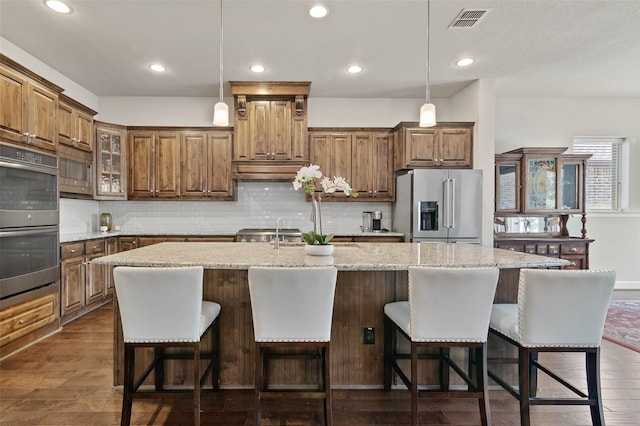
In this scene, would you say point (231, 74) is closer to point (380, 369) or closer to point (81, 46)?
point (81, 46)

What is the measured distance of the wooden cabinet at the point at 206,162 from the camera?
189 inches

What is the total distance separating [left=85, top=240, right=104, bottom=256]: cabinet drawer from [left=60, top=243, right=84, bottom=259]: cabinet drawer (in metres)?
0.09

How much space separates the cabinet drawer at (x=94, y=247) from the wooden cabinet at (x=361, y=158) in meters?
2.90

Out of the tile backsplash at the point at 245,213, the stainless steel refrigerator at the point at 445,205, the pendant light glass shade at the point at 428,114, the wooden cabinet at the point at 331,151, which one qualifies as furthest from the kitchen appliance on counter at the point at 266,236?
the pendant light glass shade at the point at 428,114

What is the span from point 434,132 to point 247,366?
3.66 meters

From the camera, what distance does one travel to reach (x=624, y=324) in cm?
368

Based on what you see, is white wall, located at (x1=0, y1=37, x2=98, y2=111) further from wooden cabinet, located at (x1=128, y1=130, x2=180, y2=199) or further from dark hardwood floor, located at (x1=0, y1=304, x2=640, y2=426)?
dark hardwood floor, located at (x1=0, y1=304, x2=640, y2=426)

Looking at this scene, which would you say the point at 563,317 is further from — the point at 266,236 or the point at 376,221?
the point at 266,236

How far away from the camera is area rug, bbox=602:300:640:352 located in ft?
10.6

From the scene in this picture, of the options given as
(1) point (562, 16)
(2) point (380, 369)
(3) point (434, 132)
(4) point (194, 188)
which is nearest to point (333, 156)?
(3) point (434, 132)

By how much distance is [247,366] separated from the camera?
2.31 metres

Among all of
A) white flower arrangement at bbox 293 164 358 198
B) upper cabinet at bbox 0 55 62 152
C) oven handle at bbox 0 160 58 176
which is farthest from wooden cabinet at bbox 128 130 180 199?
white flower arrangement at bbox 293 164 358 198

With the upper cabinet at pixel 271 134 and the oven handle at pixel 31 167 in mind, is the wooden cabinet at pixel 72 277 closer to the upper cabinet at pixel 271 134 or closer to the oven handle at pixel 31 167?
the oven handle at pixel 31 167

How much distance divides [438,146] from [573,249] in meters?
2.36
